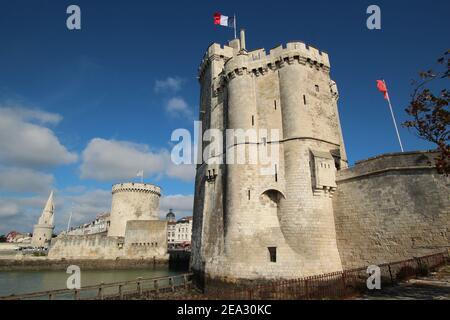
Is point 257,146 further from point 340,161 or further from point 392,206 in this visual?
point 392,206

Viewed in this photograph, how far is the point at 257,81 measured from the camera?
21.3 meters

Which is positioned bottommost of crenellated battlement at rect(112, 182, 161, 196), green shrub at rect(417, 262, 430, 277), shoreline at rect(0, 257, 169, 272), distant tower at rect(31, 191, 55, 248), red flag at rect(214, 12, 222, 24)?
green shrub at rect(417, 262, 430, 277)

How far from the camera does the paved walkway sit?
8.39 metres

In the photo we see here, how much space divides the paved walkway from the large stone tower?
5875 mm

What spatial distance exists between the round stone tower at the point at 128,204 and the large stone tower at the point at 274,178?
77.6 feet

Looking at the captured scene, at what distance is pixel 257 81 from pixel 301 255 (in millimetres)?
12376

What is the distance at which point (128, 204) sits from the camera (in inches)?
1735

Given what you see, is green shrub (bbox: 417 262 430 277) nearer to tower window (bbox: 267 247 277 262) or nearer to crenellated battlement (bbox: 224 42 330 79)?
tower window (bbox: 267 247 277 262)

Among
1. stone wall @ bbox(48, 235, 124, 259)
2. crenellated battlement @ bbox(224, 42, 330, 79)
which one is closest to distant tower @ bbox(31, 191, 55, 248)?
stone wall @ bbox(48, 235, 124, 259)

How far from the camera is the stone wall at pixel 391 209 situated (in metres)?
14.4

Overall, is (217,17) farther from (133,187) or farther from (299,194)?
(133,187)

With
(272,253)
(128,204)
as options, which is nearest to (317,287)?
(272,253)

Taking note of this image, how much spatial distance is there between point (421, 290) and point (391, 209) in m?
7.25
